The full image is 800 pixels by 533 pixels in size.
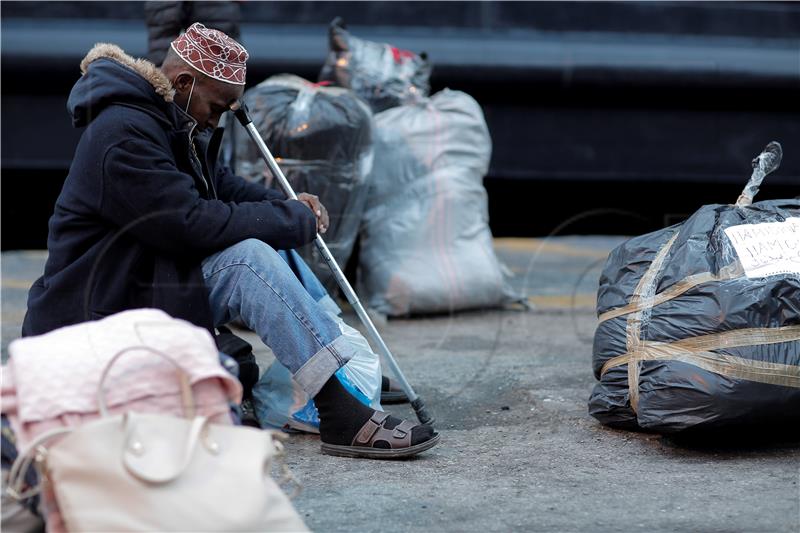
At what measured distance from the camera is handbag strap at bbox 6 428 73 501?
7.04 feet

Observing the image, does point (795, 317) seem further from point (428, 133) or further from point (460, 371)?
point (428, 133)

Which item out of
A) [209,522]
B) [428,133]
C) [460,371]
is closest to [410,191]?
[428,133]

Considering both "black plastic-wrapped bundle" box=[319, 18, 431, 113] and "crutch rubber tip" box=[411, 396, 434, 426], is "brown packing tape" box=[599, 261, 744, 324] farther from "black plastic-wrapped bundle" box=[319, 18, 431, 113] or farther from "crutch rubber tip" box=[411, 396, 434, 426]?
"black plastic-wrapped bundle" box=[319, 18, 431, 113]

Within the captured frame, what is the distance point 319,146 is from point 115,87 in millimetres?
2095

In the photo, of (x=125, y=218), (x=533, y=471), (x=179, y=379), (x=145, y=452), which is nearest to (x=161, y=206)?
(x=125, y=218)

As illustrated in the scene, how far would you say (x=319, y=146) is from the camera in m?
5.17

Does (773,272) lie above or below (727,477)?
above

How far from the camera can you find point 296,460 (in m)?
3.34

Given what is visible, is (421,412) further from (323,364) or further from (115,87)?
(115,87)

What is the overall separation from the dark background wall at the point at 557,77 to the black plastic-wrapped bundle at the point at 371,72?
3.86 feet

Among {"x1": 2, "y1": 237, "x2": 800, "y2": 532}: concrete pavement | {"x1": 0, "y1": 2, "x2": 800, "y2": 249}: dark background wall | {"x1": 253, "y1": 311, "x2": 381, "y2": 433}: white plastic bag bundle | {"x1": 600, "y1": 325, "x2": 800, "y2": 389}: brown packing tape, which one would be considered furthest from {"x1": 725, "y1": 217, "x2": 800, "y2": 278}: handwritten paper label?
{"x1": 0, "y1": 2, "x2": 800, "y2": 249}: dark background wall

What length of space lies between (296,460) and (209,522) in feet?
3.95

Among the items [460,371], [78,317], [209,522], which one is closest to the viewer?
[209,522]

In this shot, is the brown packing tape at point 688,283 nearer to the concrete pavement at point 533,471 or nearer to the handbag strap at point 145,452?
the concrete pavement at point 533,471
